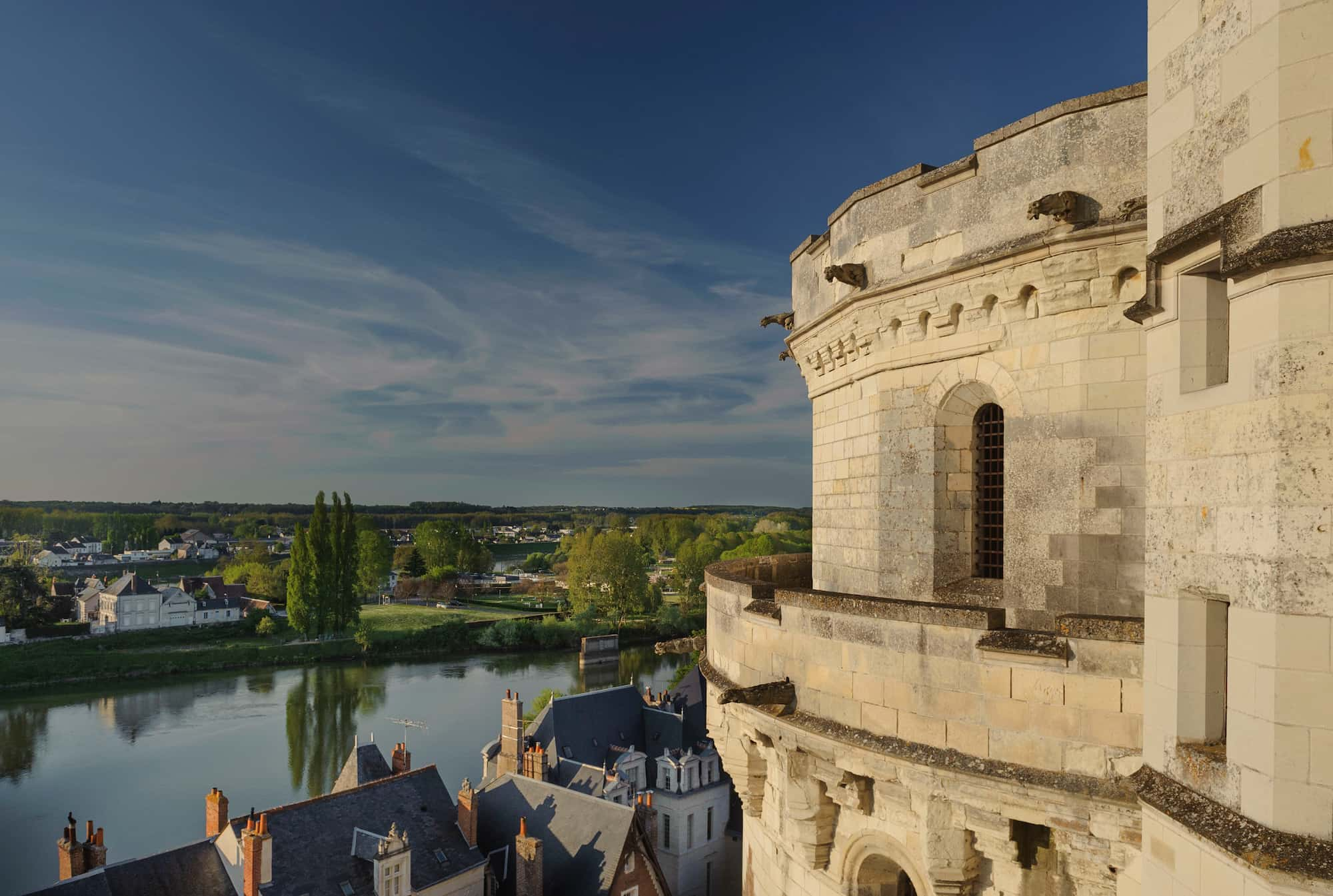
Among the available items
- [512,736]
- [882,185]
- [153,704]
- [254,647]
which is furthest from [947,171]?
[254,647]

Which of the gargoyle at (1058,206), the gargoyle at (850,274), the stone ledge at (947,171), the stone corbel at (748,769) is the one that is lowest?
the stone corbel at (748,769)

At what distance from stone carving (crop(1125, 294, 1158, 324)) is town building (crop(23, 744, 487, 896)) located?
1925 centimetres

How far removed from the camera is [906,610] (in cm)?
567

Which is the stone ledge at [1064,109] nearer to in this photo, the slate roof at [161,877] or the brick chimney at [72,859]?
the slate roof at [161,877]

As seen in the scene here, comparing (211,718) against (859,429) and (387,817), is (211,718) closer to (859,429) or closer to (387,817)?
(387,817)

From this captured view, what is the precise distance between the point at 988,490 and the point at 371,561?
90.6 meters

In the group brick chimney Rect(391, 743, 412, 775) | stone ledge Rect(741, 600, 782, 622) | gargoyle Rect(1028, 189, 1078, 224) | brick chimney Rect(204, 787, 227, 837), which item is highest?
gargoyle Rect(1028, 189, 1078, 224)

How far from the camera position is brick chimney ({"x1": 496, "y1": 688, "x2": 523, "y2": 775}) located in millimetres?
28625

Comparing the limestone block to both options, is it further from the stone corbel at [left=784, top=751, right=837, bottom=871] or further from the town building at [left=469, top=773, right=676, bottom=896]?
the town building at [left=469, top=773, right=676, bottom=896]

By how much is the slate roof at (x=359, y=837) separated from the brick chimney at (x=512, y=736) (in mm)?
4915

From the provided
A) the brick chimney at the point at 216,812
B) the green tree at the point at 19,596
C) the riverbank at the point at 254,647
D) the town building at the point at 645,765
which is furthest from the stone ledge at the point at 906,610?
the green tree at the point at 19,596

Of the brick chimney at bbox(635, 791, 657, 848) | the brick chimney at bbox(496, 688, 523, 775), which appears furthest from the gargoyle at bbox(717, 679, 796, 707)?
the brick chimney at bbox(496, 688, 523, 775)

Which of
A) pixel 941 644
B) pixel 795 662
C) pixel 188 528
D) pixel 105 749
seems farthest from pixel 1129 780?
pixel 188 528

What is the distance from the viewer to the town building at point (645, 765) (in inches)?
1113
